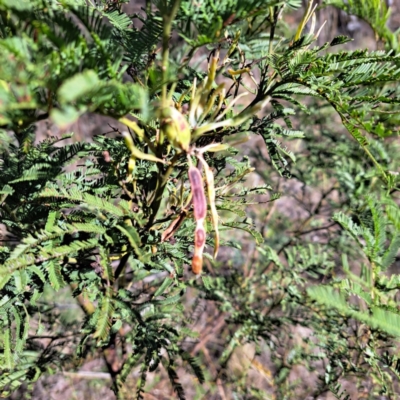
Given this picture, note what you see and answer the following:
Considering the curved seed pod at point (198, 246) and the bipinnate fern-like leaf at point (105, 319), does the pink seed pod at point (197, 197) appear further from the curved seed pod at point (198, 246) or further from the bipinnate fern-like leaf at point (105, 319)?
the bipinnate fern-like leaf at point (105, 319)

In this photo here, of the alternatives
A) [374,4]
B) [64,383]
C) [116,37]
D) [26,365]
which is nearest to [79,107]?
[116,37]

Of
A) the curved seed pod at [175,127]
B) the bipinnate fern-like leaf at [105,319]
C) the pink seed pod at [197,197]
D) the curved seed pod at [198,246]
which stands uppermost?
the curved seed pod at [175,127]

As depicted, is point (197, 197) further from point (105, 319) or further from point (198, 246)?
point (105, 319)

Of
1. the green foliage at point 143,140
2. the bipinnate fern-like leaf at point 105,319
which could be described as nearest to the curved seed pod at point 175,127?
the green foliage at point 143,140

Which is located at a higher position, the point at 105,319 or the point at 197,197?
the point at 197,197

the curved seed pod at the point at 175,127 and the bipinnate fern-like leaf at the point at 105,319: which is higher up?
the curved seed pod at the point at 175,127

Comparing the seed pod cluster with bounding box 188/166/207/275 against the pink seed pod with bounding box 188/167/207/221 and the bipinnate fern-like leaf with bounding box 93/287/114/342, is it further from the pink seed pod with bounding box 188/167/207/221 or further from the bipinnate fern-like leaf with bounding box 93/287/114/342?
the bipinnate fern-like leaf with bounding box 93/287/114/342

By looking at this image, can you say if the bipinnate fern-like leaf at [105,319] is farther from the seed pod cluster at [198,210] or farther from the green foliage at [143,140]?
the seed pod cluster at [198,210]

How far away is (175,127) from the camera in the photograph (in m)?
0.34

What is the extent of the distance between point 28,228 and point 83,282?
0.36 ft

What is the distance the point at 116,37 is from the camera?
1.47ft

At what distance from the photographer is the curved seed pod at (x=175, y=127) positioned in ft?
1.10

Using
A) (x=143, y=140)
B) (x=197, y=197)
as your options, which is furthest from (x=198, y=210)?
(x=143, y=140)

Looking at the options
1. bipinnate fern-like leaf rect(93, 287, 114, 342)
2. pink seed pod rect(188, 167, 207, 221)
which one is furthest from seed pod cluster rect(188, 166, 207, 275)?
bipinnate fern-like leaf rect(93, 287, 114, 342)
